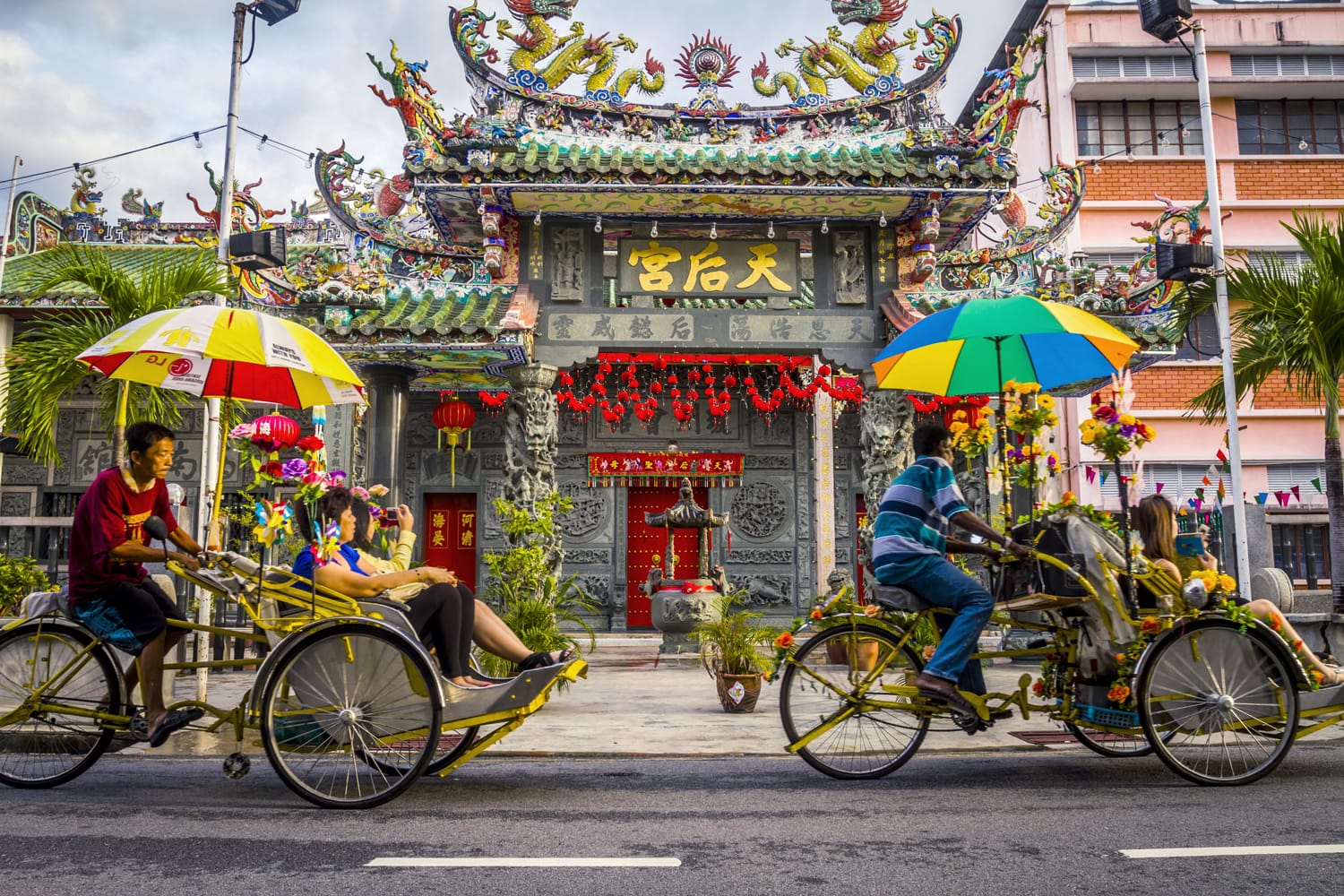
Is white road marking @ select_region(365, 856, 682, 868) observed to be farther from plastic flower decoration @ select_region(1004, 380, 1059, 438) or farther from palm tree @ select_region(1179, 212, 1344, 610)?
palm tree @ select_region(1179, 212, 1344, 610)

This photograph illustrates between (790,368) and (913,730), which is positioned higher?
(790,368)

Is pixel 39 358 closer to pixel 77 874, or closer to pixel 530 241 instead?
pixel 530 241

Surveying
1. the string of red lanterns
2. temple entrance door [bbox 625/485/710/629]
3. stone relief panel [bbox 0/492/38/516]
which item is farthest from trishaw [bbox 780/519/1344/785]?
stone relief panel [bbox 0/492/38/516]

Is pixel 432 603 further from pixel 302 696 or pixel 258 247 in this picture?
pixel 258 247

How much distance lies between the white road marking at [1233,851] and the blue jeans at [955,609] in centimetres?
130

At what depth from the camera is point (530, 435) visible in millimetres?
11562

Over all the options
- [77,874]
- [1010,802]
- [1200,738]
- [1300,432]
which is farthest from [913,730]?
[1300,432]

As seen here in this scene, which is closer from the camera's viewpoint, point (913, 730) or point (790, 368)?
point (913, 730)

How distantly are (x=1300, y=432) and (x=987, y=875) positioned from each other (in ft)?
63.8

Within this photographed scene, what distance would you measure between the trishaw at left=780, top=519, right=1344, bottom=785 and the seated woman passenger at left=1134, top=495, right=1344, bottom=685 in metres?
0.09

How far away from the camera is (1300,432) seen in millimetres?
19172

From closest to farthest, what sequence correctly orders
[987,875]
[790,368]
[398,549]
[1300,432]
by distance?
[987,875] < [398,549] < [790,368] < [1300,432]

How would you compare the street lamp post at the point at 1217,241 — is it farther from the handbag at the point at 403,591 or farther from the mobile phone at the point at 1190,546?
the handbag at the point at 403,591

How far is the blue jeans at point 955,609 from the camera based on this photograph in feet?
15.6
